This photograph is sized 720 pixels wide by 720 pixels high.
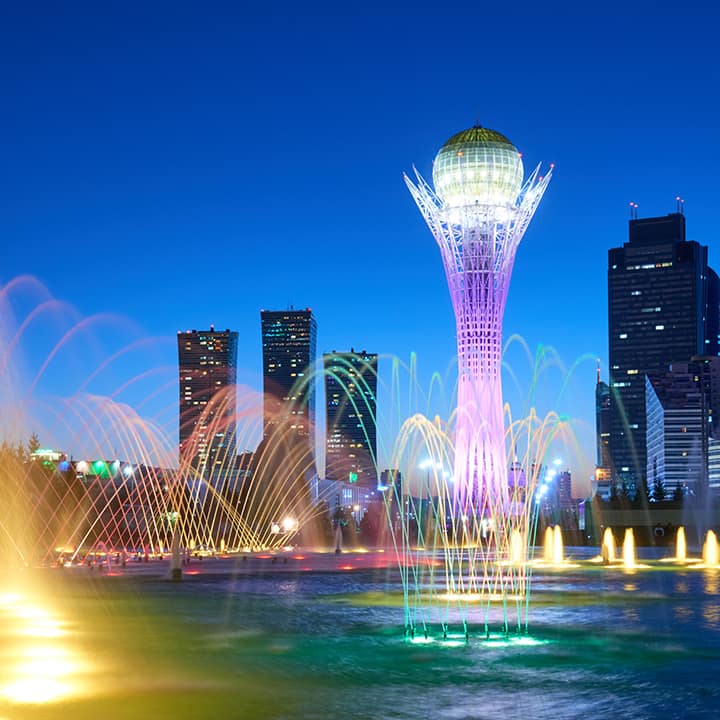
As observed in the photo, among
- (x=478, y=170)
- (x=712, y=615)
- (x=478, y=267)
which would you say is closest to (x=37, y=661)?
(x=712, y=615)

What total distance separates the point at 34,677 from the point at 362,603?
12514 mm

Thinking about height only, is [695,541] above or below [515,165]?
below

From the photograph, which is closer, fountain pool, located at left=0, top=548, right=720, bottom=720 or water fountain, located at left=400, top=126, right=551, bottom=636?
fountain pool, located at left=0, top=548, right=720, bottom=720

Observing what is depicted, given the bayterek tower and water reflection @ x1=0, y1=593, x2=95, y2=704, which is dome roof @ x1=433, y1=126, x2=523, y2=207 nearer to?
the bayterek tower

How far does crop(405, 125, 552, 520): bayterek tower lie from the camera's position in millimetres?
82438

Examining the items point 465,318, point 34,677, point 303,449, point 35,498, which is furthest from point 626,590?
point 303,449

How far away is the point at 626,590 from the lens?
1262 inches

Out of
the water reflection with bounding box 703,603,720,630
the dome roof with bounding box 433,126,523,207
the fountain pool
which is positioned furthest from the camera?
the dome roof with bounding box 433,126,523,207

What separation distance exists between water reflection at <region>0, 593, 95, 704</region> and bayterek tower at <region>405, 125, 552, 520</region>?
58981mm

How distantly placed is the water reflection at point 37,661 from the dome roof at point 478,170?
65.5 metres

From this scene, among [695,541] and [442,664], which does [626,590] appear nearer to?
[442,664]

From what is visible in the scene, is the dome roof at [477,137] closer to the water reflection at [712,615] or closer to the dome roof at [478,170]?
the dome roof at [478,170]

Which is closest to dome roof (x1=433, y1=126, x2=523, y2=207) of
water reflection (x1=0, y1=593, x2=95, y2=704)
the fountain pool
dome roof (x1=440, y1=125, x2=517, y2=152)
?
dome roof (x1=440, y1=125, x2=517, y2=152)

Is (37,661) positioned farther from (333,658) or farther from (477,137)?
(477,137)
